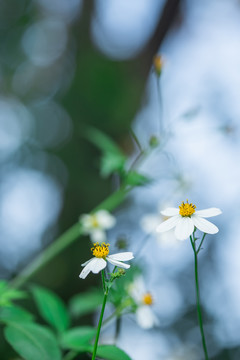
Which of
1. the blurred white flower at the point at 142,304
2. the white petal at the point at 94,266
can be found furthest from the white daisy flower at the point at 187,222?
the blurred white flower at the point at 142,304

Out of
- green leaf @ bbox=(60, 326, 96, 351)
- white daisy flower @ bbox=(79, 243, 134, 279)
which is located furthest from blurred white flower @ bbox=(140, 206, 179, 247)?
white daisy flower @ bbox=(79, 243, 134, 279)

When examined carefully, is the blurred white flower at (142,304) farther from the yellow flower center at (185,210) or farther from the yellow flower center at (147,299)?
the yellow flower center at (185,210)

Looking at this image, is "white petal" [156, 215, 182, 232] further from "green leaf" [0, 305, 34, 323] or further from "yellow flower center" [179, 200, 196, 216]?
"green leaf" [0, 305, 34, 323]

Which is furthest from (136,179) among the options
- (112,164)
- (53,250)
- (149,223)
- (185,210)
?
(185,210)

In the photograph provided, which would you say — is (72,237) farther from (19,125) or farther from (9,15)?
(9,15)

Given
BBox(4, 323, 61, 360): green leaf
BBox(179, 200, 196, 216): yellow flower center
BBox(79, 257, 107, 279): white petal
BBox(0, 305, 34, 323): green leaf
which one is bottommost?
BBox(4, 323, 61, 360): green leaf
